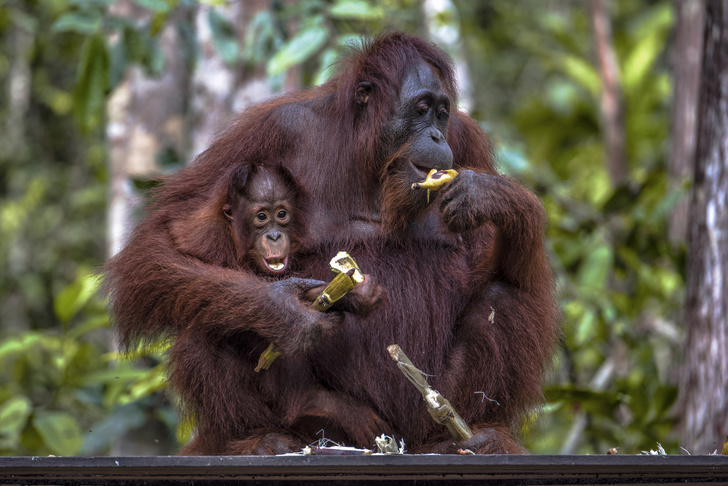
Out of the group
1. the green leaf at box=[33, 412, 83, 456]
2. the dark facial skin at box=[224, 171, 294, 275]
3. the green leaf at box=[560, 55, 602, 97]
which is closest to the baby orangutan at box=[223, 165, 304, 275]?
the dark facial skin at box=[224, 171, 294, 275]

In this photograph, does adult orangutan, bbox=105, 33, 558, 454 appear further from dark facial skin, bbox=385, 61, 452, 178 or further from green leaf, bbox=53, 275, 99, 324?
green leaf, bbox=53, 275, 99, 324

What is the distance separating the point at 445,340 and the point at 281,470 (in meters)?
1.08

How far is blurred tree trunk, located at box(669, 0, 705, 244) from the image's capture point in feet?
21.3

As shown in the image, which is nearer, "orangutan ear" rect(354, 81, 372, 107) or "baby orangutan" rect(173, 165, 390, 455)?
"baby orangutan" rect(173, 165, 390, 455)

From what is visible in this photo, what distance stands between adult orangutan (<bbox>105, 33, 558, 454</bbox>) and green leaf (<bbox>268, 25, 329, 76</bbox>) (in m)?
0.85

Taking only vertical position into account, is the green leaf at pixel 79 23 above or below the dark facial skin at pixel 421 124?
above

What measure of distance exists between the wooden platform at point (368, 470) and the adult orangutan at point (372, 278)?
19.2 inches

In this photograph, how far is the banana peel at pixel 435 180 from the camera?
268cm

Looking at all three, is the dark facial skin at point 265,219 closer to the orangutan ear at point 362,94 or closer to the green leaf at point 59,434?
the orangutan ear at point 362,94

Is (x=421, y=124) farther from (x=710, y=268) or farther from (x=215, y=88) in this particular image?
(x=215, y=88)

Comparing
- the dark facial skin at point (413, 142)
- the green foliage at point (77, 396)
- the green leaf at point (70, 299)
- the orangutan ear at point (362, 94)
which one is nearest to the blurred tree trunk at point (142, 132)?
the green foliage at point (77, 396)

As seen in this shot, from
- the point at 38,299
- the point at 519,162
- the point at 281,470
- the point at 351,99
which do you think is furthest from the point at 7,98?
the point at 281,470

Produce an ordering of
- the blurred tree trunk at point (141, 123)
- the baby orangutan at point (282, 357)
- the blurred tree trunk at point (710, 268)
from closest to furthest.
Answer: the baby orangutan at point (282, 357)
the blurred tree trunk at point (710, 268)
the blurred tree trunk at point (141, 123)

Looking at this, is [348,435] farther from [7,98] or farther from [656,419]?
[7,98]
